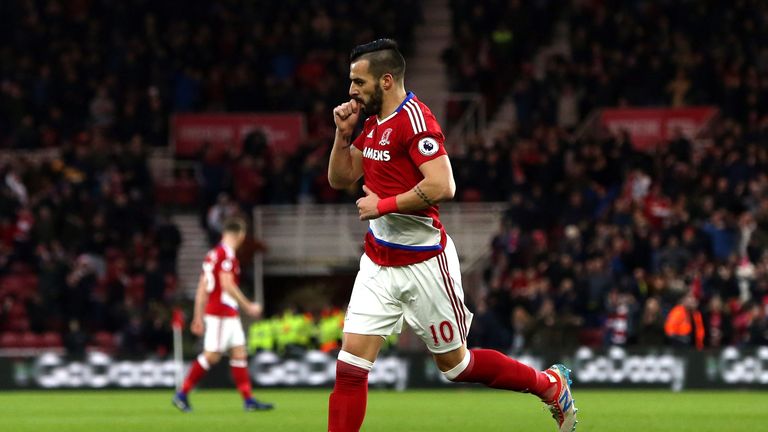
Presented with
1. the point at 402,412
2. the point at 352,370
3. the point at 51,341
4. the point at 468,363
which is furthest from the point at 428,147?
the point at 51,341

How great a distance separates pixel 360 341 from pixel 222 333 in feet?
25.0

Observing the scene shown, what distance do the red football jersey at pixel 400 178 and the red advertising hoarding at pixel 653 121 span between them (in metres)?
18.8

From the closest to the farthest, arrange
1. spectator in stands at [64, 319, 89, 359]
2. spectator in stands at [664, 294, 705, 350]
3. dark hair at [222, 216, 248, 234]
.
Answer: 1. dark hair at [222, 216, 248, 234]
2. spectator in stands at [664, 294, 705, 350]
3. spectator in stands at [64, 319, 89, 359]

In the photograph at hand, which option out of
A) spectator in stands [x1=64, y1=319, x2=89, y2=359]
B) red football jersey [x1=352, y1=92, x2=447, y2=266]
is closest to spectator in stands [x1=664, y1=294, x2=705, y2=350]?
spectator in stands [x1=64, y1=319, x2=89, y2=359]

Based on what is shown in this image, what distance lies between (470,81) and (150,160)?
6192 mm

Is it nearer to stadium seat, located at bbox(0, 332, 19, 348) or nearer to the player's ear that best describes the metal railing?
stadium seat, located at bbox(0, 332, 19, 348)

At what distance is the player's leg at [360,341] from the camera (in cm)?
810

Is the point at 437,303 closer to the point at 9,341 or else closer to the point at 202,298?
the point at 202,298

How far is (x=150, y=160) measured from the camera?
28.5 m

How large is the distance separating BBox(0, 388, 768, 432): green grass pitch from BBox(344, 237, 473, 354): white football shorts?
343 cm

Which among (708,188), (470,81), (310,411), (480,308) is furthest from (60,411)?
(470,81)

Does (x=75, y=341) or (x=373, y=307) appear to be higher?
(x=373, y=307)

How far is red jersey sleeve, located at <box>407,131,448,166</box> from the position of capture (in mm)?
8055

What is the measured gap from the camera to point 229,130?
2869 cm
